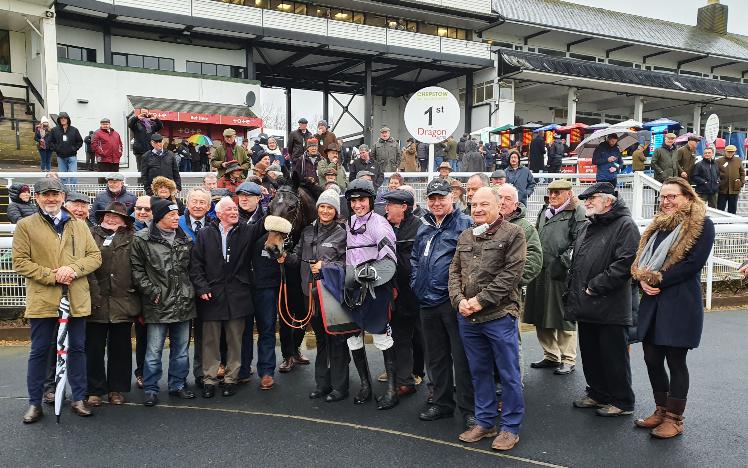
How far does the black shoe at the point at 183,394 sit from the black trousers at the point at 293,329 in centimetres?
117

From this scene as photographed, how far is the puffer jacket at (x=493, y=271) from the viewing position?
434 centimetres

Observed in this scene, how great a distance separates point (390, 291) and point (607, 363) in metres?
2.01

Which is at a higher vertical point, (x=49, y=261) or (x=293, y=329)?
(x=49, y=261)

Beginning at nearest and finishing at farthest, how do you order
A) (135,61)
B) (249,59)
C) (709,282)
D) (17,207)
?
(17,207) < (709,282) < (135,61) < (249,59)

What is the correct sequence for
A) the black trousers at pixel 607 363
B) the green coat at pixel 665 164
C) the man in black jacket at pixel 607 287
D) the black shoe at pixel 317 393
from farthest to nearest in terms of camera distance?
the green coat at pixel 665 164, the black shoe at pixel 317 393, the black trousers at pixel 607 363, the man in black jacket at pixel 607 287

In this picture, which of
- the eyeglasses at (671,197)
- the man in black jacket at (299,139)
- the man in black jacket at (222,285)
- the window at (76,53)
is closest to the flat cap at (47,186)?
the man in black jacket at (222,285)

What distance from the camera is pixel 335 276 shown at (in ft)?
17.5

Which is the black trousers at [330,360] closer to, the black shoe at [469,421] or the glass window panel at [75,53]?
the black shoe at [469,421]

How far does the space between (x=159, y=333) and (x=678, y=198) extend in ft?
15.6

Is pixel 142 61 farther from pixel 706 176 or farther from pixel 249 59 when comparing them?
pixel 706 176

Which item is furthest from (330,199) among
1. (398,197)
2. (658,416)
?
(658,416)

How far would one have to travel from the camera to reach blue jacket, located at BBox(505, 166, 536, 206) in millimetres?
11219

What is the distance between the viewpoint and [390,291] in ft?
17.5

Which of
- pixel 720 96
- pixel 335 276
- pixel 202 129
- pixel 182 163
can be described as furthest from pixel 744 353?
pixel 720 96
